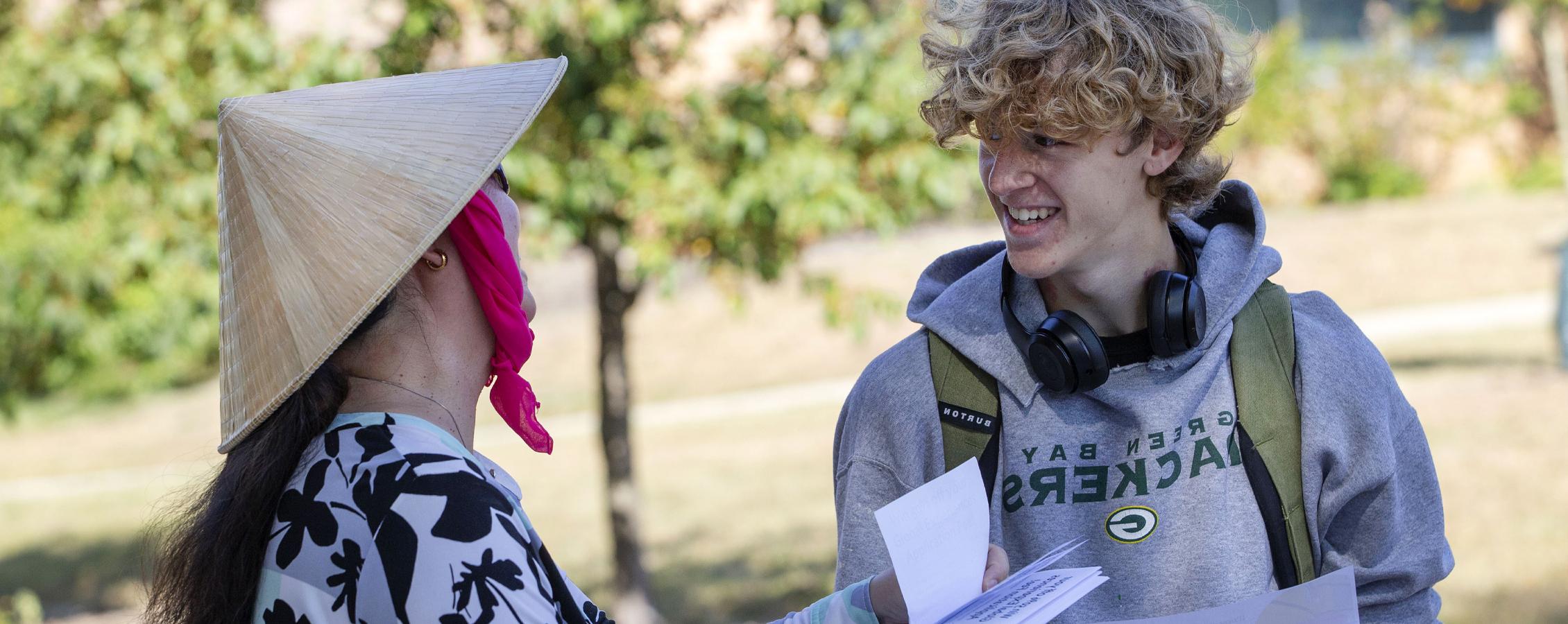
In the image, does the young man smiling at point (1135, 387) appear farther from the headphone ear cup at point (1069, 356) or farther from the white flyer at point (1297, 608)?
the white flyer at point (1297, 608)

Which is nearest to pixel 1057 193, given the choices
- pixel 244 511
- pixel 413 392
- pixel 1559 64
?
pixel 413 392

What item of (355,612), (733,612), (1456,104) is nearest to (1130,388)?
(355,612)

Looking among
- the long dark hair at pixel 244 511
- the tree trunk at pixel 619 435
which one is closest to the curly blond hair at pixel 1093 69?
the long dark hair at pixel 244 511

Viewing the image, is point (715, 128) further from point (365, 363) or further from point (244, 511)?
point (244, 511)

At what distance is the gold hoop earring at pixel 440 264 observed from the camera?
1.79 m

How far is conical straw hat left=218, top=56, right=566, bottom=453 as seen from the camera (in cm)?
169

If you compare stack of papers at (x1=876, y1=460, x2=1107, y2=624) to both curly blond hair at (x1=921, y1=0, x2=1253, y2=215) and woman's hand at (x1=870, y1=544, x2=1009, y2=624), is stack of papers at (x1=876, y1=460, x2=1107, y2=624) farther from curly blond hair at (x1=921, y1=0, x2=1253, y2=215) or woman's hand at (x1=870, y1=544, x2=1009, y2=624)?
curly blond hair at (x1=921, y1=0, x2=1253, y2=215)

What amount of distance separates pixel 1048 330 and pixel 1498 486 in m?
7.21

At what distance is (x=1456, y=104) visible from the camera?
2139cm

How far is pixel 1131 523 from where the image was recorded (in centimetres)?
221

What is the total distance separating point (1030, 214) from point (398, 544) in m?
1.20

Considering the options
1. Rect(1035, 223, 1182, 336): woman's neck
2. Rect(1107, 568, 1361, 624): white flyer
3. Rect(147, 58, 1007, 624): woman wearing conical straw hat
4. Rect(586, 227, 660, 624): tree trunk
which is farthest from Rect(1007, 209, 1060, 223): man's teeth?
Rect(586, 227, 660, 624): tree trunk

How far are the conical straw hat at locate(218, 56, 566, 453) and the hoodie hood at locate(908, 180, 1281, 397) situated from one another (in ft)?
3.00

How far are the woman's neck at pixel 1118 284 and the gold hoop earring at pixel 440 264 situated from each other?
109 centimetres
